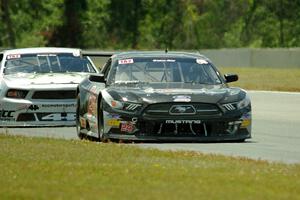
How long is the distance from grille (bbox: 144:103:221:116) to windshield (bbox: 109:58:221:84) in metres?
1.10

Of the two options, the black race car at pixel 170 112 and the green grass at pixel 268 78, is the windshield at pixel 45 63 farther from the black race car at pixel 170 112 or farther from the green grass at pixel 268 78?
the green grass at pixel 268 78

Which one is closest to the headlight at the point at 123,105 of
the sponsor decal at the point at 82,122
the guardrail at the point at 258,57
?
the sponsor decal at the point at 82,122

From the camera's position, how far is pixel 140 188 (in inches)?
401

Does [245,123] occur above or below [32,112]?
above

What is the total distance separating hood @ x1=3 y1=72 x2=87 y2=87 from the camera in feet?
68.0

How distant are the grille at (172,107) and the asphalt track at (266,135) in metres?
0.44

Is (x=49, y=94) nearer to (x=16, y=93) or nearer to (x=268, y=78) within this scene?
(x=16, y=93)

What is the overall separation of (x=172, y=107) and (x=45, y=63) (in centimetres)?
645

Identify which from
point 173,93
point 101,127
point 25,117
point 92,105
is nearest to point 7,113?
point 25,117

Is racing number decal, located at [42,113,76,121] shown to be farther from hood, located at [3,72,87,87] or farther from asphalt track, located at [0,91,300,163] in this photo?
hood, located at [3,72,87,87]

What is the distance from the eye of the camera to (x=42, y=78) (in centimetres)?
2105

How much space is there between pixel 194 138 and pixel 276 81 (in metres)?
24.7

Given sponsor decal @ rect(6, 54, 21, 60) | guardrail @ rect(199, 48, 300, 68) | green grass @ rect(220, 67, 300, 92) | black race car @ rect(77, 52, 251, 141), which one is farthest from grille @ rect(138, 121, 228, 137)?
guardrail @ rect(199, 48, 300, 68)

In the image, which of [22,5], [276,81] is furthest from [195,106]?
[22,5]
